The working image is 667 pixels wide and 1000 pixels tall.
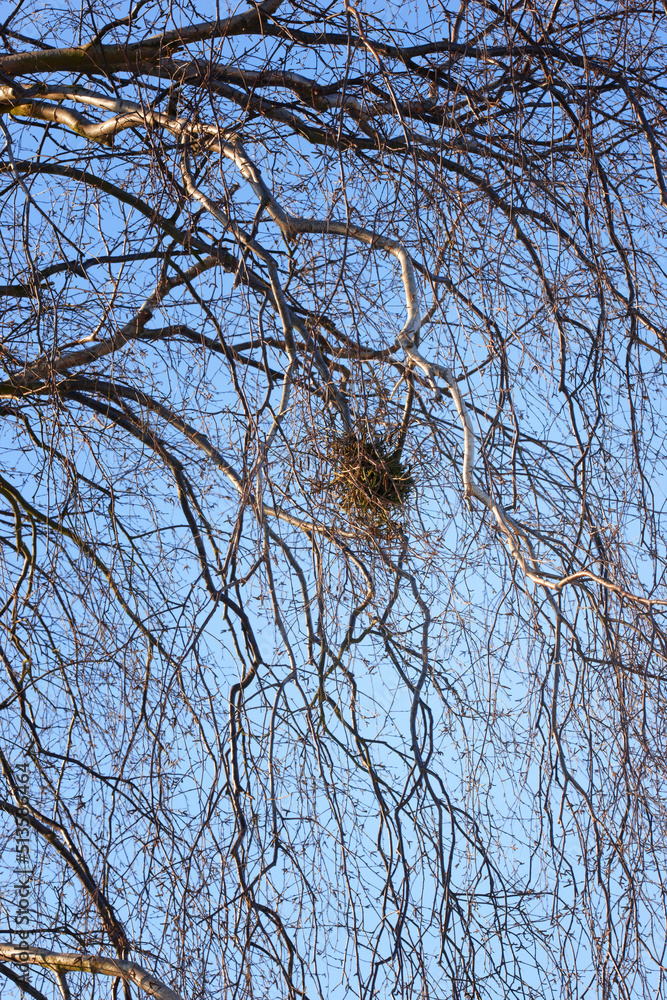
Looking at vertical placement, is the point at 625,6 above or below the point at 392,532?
above

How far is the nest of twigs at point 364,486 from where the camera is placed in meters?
2.15

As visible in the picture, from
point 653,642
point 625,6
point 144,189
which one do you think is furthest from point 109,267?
point 653,642

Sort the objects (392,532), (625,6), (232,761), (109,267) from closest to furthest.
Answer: (232,761), (392,532), (625,6), (109,267)

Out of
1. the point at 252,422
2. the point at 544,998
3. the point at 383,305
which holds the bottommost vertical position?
the point at 544,998

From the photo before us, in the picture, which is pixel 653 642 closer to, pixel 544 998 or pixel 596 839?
pixel 596 839

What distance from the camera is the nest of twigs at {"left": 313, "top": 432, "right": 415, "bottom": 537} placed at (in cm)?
215

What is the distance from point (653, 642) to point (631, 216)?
4.19ft

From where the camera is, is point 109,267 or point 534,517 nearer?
point 534,517

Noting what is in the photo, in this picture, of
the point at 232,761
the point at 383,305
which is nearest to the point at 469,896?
the point at 232,761

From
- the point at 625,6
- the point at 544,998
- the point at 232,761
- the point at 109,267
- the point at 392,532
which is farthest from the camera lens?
the point at 109,267

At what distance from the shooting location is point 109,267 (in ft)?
8.83

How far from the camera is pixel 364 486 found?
2.15 meters

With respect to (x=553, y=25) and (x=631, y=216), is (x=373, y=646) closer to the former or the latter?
(x=631, y=216)

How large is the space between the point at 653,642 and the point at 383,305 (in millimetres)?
1023
